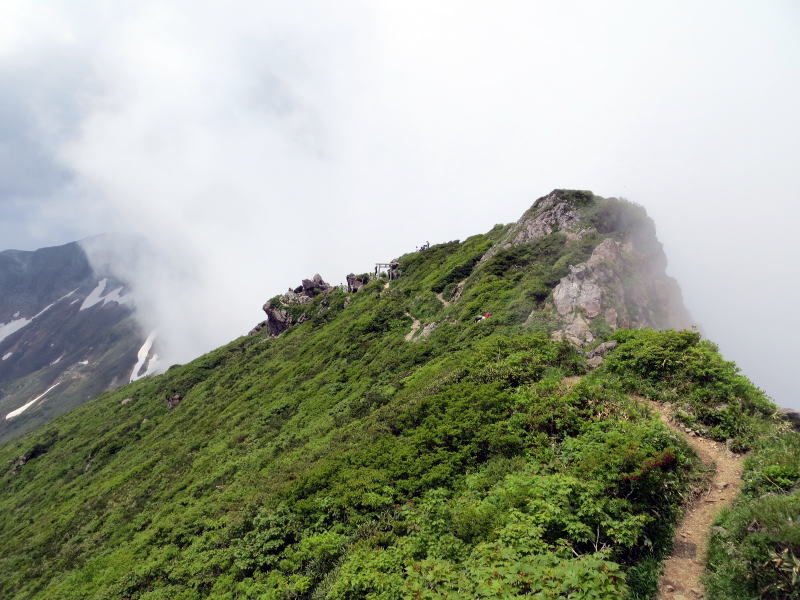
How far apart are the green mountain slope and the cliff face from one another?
0.87ft

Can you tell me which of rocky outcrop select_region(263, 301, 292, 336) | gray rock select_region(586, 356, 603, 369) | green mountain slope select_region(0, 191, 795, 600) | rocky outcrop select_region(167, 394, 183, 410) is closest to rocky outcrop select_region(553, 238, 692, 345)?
green mountain slope select_region(0, 191, 795, 600)

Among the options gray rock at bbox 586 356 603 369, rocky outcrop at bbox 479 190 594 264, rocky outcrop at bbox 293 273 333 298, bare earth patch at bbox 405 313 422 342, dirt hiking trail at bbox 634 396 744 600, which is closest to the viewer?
dirt hiking trail at bbox 634 396 744 600

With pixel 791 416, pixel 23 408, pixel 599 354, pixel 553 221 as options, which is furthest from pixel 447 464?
Answer: pixel 23 408

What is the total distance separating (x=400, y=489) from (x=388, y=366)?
17.9 m

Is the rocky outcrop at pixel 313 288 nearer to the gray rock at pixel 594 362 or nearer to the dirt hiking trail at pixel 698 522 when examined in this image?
the gray rock at pixel 594 362

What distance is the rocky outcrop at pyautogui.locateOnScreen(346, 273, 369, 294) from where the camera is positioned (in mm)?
70625

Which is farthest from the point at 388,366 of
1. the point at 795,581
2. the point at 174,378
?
the point at 174,378

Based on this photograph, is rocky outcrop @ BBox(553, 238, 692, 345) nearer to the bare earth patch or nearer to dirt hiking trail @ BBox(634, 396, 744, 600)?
dirt hiking trail @ BBox(634, 396, 744, 600)

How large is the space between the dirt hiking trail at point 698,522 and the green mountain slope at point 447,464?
0.32 metres

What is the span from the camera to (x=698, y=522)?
9.80 m

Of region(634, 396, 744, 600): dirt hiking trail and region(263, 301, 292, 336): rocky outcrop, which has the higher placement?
region(263, 301, 292, 336): rocky outcrop

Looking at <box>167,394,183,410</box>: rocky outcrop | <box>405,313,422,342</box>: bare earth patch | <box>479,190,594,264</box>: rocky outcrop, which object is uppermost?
<box>167,394,183,410</box>: rocky outcrop

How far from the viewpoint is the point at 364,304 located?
185ft

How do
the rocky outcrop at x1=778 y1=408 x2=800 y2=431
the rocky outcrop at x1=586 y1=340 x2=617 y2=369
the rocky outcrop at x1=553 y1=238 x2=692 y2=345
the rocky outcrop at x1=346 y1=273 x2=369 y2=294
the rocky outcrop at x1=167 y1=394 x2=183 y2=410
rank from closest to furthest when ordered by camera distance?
the rocky outcrop at x1=778 y1=408 x2=800 y2=431
the rocky outcrop at x1=586 y1=340 x2=617 y2=369
the rocky outcrop at x1=553 y1=238 x2=692 y2=345
the rocky outcrop at x1=167 y1=394 x2=183 y2=410
the rocky outcrop at x1=346 y1=273 x2=369 y2=294
